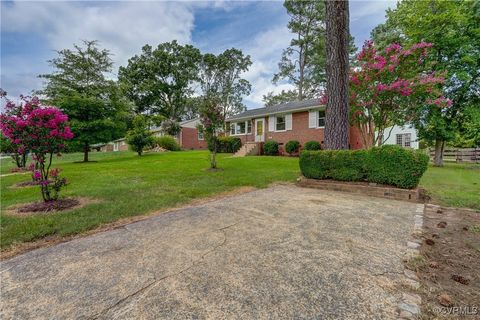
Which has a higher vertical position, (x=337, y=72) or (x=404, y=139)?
(x=337, y=72)

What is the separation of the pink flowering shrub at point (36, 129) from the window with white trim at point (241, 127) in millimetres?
15668

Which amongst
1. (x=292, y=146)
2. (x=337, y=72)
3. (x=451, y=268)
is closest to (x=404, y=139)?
(x=292, y=146)

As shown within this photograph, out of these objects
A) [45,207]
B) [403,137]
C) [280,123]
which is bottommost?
[45,207]

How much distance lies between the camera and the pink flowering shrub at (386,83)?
7.50 meters

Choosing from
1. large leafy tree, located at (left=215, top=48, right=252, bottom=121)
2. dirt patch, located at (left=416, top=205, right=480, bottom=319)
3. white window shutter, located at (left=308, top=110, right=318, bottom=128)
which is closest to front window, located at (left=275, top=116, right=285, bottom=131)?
white window shutter, located at (left=308, top=110, right=318, bottom=128)

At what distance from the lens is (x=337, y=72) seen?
638cm

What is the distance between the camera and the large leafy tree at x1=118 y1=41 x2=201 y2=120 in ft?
105

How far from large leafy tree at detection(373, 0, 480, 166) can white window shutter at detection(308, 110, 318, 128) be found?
5673mm

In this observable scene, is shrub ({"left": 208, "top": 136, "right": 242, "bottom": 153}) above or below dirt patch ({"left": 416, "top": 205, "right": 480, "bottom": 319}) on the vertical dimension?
above

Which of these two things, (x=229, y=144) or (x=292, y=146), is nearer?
(x=292, y=146)

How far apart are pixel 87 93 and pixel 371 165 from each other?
1793 cm

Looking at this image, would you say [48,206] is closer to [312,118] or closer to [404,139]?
[312,118]

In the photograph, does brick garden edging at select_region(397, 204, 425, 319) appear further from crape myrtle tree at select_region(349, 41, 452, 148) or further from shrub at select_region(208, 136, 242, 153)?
shrub at select_region(208, 136, 242, 153)

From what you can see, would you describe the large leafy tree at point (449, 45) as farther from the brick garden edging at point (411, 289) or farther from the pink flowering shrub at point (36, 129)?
the pink flowering shrub at point (36, 129)
